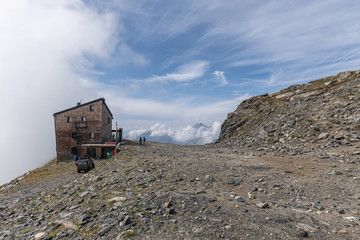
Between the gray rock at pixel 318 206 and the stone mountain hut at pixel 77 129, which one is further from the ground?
the stone mountain hut at pixel 77 129

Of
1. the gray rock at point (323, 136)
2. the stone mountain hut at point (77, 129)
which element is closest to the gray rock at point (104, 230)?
the gray rock at point (323, 136)

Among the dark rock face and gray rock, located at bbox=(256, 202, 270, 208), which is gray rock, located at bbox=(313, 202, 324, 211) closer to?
gray rock, located at bbox=(256, 202, 270, 208)

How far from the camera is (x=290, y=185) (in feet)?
33.3

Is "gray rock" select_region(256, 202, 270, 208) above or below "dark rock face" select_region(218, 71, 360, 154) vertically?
below

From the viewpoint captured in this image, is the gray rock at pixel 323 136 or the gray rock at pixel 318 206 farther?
the gray rock at pixel 323 136

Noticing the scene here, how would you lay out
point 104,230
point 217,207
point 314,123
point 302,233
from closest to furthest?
point 302,233 → point 104,230 → point 217,207 → point 314,123

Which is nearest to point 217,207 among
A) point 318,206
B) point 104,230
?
point 318,206

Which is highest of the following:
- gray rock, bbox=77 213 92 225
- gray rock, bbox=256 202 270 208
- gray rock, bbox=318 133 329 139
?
gray rock, bbox=318 133 329 139

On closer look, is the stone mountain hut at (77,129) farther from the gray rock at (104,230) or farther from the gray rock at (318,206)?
the gray rock at (318,206)

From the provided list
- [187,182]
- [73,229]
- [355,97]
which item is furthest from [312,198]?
[355,97]

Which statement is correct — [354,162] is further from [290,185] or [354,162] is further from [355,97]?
[355,97]

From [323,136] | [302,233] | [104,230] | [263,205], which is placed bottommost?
[104,230]

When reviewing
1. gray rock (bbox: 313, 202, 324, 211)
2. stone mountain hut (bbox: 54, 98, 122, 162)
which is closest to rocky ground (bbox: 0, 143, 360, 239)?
gray rock (bbox: 313, 202, 324, 211)

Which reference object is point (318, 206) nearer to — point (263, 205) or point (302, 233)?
point (263, 205)
